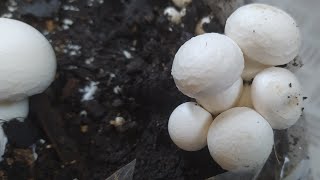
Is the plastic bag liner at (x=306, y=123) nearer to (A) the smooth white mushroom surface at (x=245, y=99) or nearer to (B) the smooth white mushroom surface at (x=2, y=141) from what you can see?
(A) the smooth white mushroom surface at (x=245, y=99)

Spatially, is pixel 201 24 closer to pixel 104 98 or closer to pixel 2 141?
pixel 104 98

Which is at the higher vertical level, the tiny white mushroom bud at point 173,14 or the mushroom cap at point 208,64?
the mushroom cap at point 208,64

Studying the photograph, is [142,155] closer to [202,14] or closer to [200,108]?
[200,108]

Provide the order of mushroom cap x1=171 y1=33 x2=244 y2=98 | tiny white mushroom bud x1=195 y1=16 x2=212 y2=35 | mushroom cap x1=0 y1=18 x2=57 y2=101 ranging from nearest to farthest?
mushroom cap x1=171 y1=33 x2=244 y2=98, mushroom cap x1=0 y1=18 x2=57 y2=101, tiny white mushroom bud x1=195 y1=16 x2=212 y2=35

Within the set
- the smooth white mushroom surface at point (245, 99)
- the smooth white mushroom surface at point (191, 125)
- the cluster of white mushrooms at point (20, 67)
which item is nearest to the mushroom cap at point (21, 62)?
the cluster of white mushrooms at point (20, 67)

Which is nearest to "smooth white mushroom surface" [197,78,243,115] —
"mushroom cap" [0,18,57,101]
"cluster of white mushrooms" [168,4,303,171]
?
"cluster of white mushrooms" [168,4,303,171]

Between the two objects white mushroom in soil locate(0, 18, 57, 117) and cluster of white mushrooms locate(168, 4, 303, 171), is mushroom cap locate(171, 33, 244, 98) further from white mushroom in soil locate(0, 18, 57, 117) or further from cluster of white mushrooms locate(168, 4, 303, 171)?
white mushroom in soil locate(0, 18, 57, 117)

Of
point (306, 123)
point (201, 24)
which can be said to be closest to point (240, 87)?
point (306, 123)
